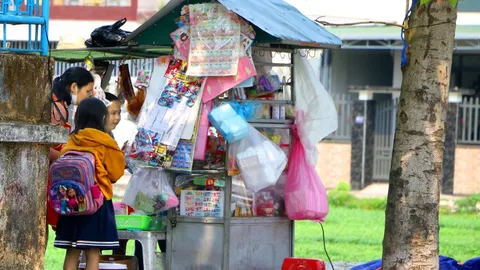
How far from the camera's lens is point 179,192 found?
6.43 m

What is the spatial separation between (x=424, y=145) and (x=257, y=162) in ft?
4.13

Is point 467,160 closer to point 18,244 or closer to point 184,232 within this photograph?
point 184,232

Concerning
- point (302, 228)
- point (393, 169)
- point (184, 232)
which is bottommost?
point (302, 228)

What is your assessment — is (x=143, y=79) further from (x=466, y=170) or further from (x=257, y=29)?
(x=466, y=170)

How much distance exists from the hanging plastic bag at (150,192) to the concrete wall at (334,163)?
12.2 metres

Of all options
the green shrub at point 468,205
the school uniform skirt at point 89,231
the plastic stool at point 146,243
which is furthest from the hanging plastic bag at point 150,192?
the green shrub at point 468,205

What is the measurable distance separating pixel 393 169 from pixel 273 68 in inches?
65.8

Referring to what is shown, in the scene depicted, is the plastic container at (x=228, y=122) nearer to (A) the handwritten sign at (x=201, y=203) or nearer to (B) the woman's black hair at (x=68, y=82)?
(A) the handwritten sign at (x=201, y=203)

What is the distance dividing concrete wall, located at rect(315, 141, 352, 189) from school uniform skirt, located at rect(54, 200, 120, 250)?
12.9 meters

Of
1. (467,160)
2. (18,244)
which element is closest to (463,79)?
(467,160)

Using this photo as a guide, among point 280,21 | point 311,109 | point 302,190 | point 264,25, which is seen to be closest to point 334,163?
point 311,109

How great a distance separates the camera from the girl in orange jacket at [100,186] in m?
5.68

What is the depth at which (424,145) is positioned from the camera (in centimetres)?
540

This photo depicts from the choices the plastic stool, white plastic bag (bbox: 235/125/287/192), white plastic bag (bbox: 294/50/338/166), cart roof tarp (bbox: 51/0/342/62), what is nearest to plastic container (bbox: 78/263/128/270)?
the plastic stool
